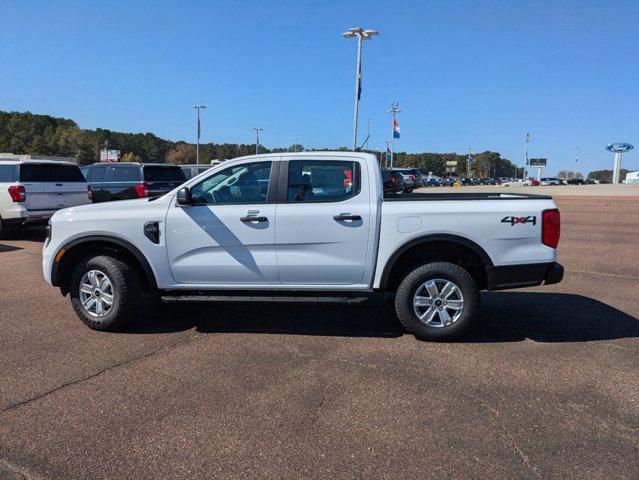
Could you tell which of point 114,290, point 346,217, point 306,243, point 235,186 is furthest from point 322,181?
point 114,290

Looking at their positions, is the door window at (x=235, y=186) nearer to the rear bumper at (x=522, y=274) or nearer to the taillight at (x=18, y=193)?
the rear bumper at (x=522, y=274)

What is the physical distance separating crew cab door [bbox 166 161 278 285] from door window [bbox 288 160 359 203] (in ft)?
0.74

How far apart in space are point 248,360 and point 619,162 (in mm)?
92133

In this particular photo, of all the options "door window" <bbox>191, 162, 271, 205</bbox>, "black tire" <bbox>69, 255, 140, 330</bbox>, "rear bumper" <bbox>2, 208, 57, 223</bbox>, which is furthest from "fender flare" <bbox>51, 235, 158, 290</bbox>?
"rear bumper" <bbox>2, 208, 57, 223</bbox>

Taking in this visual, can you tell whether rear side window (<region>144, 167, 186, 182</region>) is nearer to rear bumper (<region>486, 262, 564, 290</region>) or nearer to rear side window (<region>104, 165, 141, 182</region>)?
rear side window (<region>104, 165, 141, 182</region>)

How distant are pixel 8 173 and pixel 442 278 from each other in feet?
33.7

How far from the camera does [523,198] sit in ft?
16.0

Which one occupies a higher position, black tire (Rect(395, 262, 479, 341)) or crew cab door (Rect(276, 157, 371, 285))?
crew cab door (Rect(276, 157, 371, 285))

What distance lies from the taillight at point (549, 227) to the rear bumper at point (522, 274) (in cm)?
22

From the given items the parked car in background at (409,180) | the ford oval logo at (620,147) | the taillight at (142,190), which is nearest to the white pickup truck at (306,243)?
the taillight at (142,190)

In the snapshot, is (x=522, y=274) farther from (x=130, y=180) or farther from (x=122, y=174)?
(x=122, y=174)

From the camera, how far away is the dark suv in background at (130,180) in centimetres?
1367

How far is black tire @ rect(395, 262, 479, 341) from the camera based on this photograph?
4.71 m

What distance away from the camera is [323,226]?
4.82m
